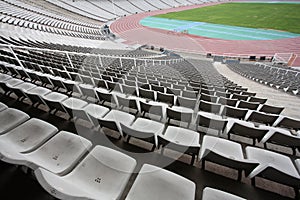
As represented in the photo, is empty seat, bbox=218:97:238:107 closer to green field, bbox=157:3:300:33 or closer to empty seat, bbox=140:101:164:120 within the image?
empty seat, bbox=140:101:164:120

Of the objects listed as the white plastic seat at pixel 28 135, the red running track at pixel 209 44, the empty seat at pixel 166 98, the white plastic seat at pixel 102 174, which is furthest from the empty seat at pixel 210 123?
the red running track at pixel 209 44

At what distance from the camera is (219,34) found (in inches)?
862

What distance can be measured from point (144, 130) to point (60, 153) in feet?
4.06

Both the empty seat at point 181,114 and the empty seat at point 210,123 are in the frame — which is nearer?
the empty seat at point 210,123

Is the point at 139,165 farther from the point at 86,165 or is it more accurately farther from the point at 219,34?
the point at 219,34

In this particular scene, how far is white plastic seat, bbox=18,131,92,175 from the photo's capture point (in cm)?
186

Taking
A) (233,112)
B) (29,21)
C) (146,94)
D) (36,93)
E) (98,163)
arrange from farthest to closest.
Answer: (29,21), (146,94), (233,112), (36,93), (98,163)

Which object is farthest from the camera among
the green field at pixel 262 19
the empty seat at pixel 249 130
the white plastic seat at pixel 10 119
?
the green field at pixel 262 19

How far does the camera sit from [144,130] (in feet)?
9.00

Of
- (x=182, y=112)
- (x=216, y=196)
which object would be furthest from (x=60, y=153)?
(x=182, y=112)

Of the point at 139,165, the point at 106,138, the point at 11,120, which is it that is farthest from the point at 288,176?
Result: the point at 11,120

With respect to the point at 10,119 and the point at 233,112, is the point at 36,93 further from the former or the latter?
the point at 233,112

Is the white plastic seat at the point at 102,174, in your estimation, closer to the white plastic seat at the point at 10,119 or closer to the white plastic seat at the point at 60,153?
the white plastic seat at the point at 60,153

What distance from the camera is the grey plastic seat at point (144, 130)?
2.42 m
